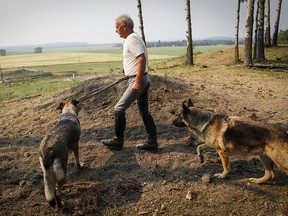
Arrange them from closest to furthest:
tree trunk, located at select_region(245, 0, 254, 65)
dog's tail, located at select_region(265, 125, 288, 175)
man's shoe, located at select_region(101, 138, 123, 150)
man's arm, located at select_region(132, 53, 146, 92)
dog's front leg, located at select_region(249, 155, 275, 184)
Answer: dog's tail, located at select_region(265, 125, 288, 175)
dog's front leg, located at select_region(249, 155, 275, 184)
man's arm, located at select_region(132, 53, 146, 92)
man's shoe, located at select_region(101, 138, 123, 150)
tree trunk, located at select_region(245, 0, 254, 65)

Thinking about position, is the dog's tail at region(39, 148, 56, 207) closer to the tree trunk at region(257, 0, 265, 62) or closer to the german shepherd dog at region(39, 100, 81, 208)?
the german shepherd dog at region(39, 100, 81, 208)

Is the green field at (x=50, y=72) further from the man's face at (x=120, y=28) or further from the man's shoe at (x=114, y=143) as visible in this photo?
the man's face at (x=120, y=28)

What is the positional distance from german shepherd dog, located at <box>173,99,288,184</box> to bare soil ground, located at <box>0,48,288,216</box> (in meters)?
0.55

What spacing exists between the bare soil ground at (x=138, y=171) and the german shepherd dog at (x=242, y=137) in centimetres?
55

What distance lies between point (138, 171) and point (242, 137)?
2385 millimetres

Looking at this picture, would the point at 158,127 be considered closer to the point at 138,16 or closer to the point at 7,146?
the point at 7,146

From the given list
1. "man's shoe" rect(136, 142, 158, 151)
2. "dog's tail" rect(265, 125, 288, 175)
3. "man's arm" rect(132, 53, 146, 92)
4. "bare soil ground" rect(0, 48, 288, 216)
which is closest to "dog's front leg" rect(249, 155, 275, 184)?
"bare soil ground" rect(0, 48, 288, 216)

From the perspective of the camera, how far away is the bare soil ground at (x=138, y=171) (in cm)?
471

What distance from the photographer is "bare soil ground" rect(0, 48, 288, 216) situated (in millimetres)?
4711

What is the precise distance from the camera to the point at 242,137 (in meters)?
4.96

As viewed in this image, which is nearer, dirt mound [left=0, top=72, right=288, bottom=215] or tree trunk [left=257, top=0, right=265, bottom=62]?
dirt mound [left=0, top=72, right=288, bottom=215]

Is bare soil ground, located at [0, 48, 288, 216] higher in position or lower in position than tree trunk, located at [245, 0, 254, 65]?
lower

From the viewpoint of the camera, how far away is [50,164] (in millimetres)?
4609

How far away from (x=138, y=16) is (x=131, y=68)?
55.7ft
